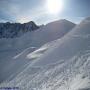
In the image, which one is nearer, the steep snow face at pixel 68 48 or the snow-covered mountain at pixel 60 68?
the snow-covered mountain at pixel 60 68

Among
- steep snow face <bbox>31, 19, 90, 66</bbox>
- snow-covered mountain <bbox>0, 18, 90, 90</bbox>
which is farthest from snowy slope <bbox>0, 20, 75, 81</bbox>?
steep snow face <bbox>31, 19, 90, 66</bbox>

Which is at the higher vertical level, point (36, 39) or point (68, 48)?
point (36, 39)

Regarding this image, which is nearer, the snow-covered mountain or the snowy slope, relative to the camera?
the snow-covered mountain

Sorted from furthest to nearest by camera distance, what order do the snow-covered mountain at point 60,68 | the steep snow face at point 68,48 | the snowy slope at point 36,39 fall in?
the snowy slope at point 36,39, the steep snow face at point 68,48, the snow-covered mountain at point 60,68

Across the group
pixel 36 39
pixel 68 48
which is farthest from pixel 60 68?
pixel 36 39

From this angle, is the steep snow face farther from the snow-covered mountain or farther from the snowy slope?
the snowy slope

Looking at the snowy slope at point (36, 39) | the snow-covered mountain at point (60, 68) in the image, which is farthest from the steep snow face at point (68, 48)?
the snowy slope at point (36, 39)

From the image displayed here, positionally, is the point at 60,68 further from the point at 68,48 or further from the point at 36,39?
the point at 36,39

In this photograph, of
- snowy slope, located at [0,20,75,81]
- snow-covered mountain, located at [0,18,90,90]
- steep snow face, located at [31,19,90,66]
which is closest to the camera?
snow-covered mountain, located at [0,18,90,90]

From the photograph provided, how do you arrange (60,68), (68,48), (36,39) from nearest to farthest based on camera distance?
(60,68), (68,48), (36,39)

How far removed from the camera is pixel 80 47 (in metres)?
44.8

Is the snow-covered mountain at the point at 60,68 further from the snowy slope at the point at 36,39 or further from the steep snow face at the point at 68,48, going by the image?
the snowy slope at the point at 36,39

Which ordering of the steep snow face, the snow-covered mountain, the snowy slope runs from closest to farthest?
1. the snow-covered mountain
2. the steep snow face
3. the snowy slope

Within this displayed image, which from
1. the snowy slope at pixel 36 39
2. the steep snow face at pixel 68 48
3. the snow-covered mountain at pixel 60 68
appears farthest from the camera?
the snowy slope at pixel 36 39
